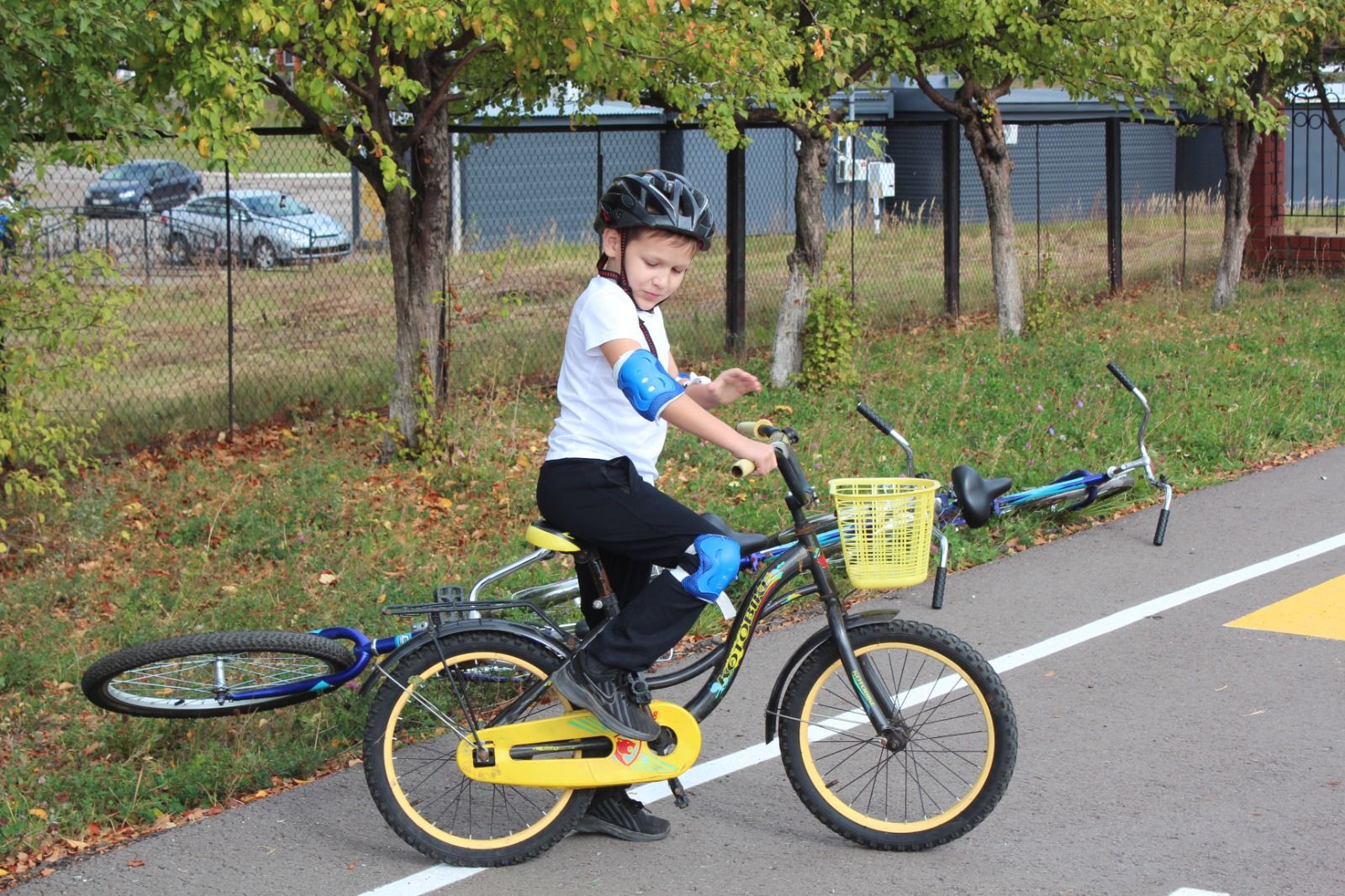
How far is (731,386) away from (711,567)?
0.54 metres

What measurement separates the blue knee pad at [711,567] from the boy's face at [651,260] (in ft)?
2.40

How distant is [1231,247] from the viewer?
1681 centimetres

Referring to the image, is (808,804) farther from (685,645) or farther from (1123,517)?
(1123,517)

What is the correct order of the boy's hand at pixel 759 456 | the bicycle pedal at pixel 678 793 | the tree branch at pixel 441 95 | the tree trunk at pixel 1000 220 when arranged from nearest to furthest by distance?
1. the boy's hand at pixel 759 456
2. the bicycle pedal at pixel 678 793
3. the tree branch at pixel 441 95
4. the tree trunk at pixel 1000 220

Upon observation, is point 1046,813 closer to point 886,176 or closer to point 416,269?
point 416,269

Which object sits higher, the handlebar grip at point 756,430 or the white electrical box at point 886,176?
the white electrical box at point 886,176

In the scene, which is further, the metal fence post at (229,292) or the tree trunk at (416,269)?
the metal fence post at (229,292)

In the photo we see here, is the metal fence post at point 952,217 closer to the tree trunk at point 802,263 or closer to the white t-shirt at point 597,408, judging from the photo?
the tree trunk at point 802,263

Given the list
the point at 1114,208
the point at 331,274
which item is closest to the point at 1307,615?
the point at 331,274

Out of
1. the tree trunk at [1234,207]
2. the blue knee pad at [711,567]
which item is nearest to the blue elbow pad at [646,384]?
the blue knee pad at [711,567]

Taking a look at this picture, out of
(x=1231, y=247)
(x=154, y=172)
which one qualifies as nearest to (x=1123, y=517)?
(x=154, y=172)

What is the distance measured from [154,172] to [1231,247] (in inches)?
447

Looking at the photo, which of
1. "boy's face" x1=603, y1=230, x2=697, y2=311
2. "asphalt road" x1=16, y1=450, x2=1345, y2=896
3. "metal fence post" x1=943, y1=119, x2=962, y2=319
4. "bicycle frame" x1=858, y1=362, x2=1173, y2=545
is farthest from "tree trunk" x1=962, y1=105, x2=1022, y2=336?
"boy's face" x1=603, y1=230, x2=697, y2=311

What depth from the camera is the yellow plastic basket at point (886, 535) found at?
4.17 metres
